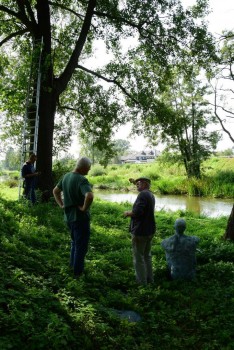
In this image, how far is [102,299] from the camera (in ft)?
17.4

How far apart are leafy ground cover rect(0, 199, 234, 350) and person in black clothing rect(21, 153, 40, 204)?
8.56ft

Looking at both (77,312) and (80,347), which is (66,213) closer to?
(77,312)

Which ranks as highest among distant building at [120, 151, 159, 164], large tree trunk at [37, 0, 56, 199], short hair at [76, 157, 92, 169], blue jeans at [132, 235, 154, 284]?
distant building at [120, 151, 159, 164]

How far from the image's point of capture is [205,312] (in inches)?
214

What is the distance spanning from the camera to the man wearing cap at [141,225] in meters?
6.21

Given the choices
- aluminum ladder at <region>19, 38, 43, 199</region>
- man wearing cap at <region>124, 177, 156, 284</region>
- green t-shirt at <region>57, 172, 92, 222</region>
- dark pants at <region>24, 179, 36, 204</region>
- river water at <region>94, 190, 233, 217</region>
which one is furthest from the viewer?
river water at <region>94, 190, 233, 217</region>

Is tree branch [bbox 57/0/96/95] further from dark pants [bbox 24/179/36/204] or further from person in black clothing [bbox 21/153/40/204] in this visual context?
dark pants [bbox 24/179/36/204]

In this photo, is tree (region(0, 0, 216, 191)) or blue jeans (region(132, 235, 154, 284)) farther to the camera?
tree (region(0, 0, 216, 191))

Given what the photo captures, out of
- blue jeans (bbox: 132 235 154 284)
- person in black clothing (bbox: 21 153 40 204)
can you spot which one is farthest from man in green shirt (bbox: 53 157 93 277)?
person in black clothing (bbox: 21 153 40 204)

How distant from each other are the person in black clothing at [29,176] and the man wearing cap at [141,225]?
219 inches

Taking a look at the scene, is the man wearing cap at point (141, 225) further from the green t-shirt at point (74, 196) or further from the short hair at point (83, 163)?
the short hair at point (83, 163)

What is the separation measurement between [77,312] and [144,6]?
1212 centimetres

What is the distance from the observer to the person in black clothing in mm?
11344

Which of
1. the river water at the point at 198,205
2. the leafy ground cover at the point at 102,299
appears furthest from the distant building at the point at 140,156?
the leafy ground cover at the point at 102,299
